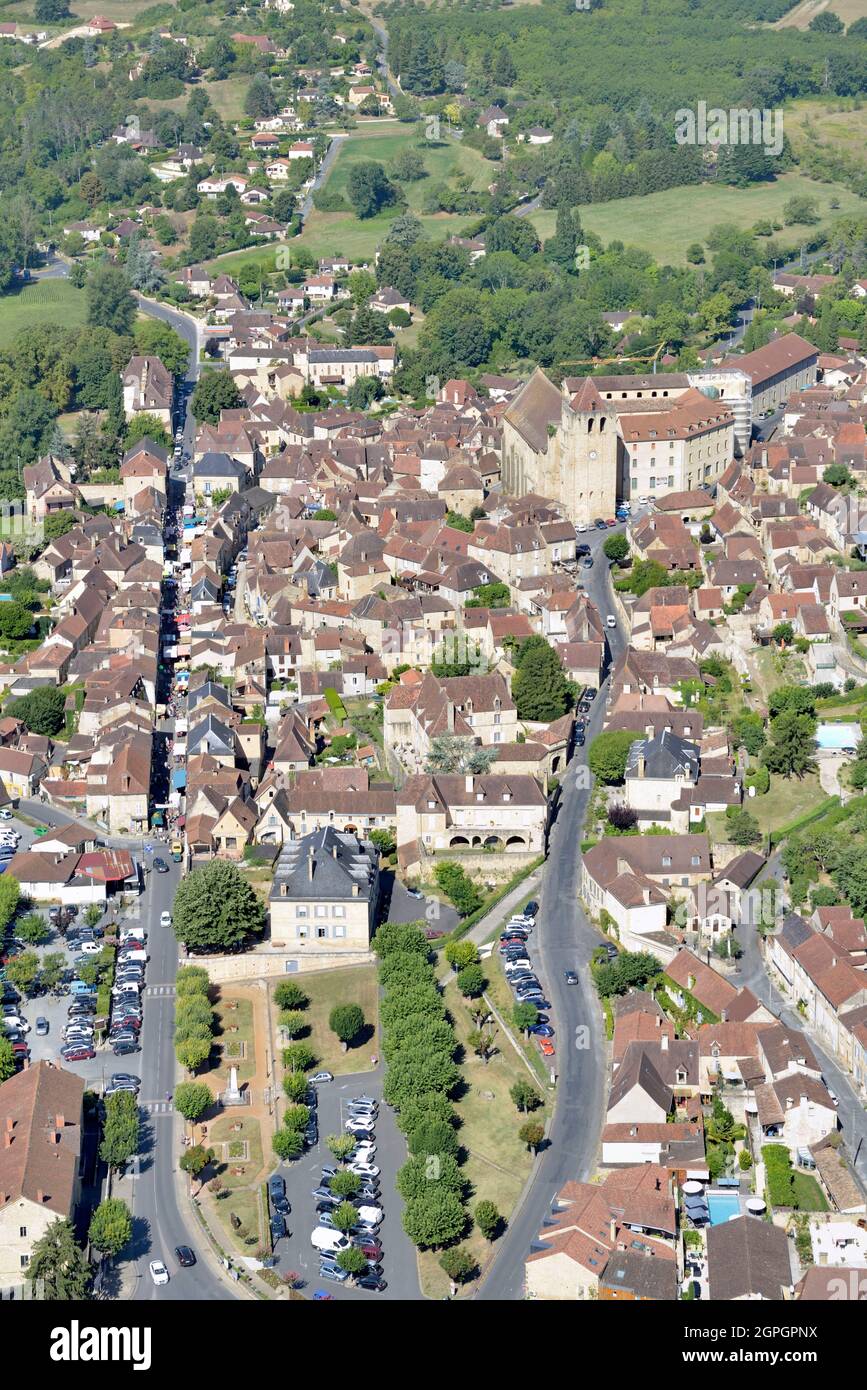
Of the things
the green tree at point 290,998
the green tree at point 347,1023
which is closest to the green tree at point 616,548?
the green tree at point 290,998

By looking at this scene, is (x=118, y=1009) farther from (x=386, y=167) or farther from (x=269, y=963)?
(x=386, y=167)

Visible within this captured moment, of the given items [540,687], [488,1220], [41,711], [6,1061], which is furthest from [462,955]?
[41,711]

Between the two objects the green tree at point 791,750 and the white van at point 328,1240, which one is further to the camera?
the green tree at point 791,750

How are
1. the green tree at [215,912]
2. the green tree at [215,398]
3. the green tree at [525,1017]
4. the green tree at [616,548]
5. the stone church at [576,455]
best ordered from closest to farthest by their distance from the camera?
the green tree at [525,1017] < the green tree at [215,912] < the green tree at [616,548] < the stone church at [576,455] < the green tree at [215,398]

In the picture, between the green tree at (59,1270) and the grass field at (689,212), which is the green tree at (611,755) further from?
the grass field at (689,212)

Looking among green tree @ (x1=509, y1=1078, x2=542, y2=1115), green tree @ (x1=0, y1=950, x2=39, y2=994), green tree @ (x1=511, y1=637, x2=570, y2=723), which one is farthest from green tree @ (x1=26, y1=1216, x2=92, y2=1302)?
green tree @ (x1=511, y1=637, x2=570, y2=723)
